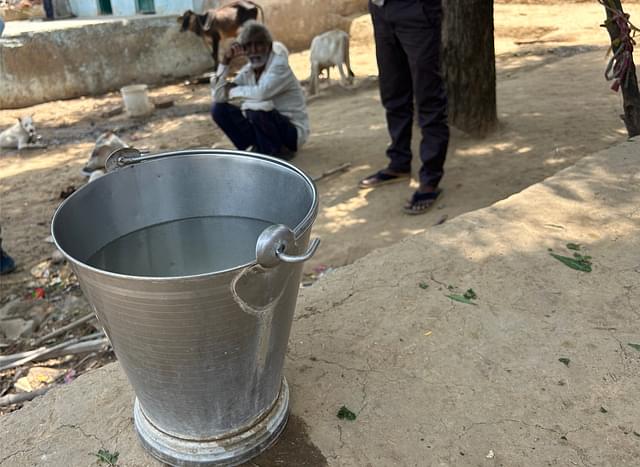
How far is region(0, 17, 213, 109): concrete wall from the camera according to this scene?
28.2 feet

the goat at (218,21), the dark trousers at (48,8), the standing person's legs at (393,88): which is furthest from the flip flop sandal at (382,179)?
the dark trousers at (48,8)

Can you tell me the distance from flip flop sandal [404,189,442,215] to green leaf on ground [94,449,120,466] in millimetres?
2623

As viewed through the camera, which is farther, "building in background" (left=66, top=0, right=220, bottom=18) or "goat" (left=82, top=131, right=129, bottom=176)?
"building in background" (left=66, top=0, right=220, bottom=18)

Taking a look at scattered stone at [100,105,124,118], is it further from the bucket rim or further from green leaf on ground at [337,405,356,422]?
green leaf on ground at [337,405,356,422]

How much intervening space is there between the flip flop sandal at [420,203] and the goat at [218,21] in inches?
262

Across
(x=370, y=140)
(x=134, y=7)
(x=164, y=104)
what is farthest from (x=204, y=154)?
(x=134, y=7)

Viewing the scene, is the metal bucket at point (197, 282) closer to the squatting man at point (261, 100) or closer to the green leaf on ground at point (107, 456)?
the green leaf on ground at point (107, 456)

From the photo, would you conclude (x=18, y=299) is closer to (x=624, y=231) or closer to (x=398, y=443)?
(x=398, y=443)

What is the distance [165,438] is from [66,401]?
47cm

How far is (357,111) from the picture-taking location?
255 inches

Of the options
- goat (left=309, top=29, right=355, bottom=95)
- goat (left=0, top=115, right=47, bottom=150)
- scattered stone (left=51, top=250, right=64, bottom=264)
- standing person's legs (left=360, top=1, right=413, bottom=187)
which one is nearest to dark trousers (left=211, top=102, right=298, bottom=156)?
standing person's legs (left=360, top=1, right=413, bottom=187)

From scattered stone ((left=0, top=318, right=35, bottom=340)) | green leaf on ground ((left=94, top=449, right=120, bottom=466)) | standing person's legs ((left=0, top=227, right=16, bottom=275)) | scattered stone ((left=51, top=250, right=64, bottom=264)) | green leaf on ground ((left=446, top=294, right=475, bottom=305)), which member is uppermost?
green leaf on ground ((left=446, top=294, right=475, bottom=305))

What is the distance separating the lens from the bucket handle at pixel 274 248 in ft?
3.77

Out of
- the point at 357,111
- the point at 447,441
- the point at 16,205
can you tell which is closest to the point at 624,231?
the point at 447,441
